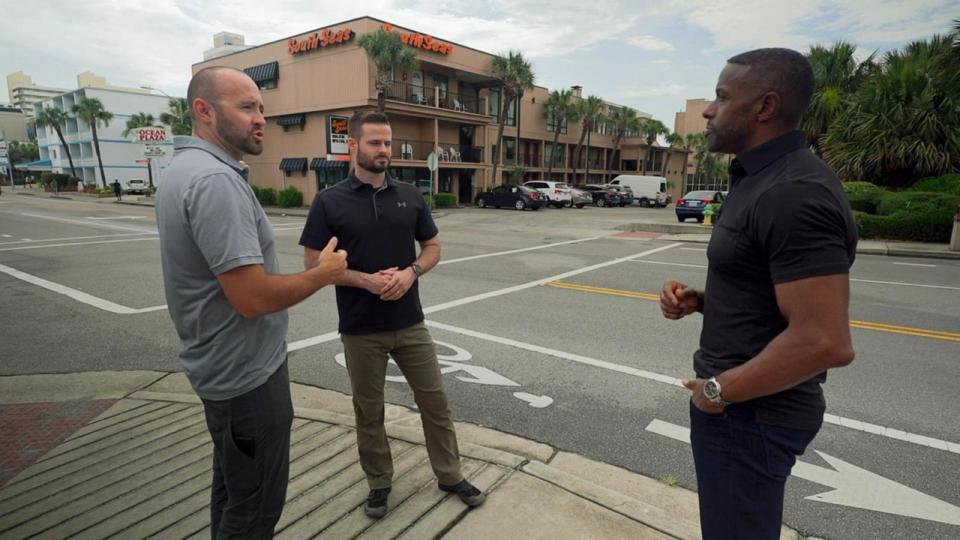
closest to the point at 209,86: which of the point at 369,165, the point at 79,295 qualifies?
the point at 369,165

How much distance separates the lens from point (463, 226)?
69.1ft

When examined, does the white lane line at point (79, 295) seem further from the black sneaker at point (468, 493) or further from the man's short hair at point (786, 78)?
the man's short hair at point (786, 78)

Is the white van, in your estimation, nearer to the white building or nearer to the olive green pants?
the olive green pants

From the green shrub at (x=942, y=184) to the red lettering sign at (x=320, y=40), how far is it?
26246mm

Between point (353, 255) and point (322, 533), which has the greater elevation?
point (353, 255)

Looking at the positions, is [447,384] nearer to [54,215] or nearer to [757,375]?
[757,375]

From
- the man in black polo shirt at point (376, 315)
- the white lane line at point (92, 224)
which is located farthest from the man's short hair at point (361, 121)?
the white lane line at point (92, 224)

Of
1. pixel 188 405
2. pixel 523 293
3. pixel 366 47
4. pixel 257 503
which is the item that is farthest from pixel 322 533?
pixel 366 47

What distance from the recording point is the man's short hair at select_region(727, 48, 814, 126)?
1573mm

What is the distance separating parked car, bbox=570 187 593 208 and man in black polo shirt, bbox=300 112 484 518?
107ft

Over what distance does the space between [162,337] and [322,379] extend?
2712 mm

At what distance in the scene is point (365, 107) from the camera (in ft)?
93.5

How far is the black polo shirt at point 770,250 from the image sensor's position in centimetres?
139

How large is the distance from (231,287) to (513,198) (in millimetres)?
30320
